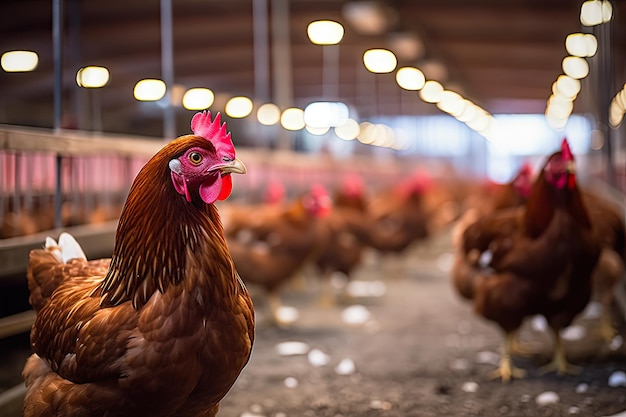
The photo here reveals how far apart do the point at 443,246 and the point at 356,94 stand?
3.58 meters

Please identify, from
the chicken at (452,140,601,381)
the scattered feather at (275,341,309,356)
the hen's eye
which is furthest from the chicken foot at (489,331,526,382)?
the hen's eye

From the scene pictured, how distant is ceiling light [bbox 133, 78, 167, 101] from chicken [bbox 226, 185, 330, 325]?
3.77 feet

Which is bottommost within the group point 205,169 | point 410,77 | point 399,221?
point 399,221

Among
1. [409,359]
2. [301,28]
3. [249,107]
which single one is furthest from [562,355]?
[301,28]

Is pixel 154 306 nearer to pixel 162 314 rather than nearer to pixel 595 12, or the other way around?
pixel 162 314

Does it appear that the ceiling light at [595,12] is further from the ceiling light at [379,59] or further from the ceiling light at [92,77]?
the ceiling light at [379,59]

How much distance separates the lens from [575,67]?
4.83 metres

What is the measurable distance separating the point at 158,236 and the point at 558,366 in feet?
8.10

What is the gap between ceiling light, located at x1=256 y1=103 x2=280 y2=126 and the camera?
308 inches

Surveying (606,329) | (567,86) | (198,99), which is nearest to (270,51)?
(567,86)

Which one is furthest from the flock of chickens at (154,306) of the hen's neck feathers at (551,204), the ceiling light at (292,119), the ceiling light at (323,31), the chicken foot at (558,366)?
the ceiling light at (292,119)

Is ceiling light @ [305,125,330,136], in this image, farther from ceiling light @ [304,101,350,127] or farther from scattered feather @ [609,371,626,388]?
scattered feather @ [609,371,626,388]

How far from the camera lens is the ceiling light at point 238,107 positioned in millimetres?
5983

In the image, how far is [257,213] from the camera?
538 centimetres
